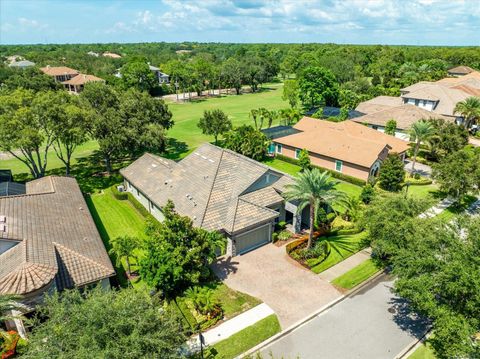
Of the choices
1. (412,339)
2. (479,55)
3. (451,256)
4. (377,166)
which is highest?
(479,55)

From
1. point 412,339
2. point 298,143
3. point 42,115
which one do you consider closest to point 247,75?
point 298,143

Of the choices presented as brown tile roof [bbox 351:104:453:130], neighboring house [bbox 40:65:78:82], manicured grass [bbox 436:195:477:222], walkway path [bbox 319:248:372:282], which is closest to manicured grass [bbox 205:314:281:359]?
walkway path [bbox 319:248:372:282]

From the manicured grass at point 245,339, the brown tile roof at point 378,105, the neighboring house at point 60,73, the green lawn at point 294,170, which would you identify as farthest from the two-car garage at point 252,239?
the neighboring house at point 60,73

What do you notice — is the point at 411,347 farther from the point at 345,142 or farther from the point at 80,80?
the point at 80,80

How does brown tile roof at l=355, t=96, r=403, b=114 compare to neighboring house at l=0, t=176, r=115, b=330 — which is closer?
neighboring house at l=0, t=176, r=115, b=330

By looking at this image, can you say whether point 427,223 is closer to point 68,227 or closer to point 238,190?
point 238,190

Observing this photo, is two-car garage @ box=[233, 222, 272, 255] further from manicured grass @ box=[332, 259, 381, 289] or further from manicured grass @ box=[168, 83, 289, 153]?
manicured grass @ box=[168, 83, 289, 153]
